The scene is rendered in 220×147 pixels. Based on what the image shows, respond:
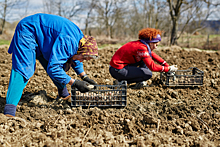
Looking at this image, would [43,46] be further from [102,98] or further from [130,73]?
[130,73]

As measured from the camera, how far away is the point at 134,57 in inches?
134

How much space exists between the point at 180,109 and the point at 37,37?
220 centimetres

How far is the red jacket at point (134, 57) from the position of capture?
323cm

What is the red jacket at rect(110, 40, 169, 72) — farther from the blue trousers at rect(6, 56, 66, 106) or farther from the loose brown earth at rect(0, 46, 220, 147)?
the blue trousers at rect(6, 56, 66, 106)

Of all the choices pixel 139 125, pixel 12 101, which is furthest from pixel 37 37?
pixel 139 125

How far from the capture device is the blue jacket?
2148mm

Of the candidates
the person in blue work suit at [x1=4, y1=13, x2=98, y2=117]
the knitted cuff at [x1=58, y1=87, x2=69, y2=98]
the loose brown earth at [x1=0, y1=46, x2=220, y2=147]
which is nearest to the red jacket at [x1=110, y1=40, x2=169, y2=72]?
the loose brown earth at [x1=0, y1=46, x2=220, y2=147]

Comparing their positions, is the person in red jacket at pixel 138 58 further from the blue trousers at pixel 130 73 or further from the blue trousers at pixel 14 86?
the blue trousers at pixel 14 86

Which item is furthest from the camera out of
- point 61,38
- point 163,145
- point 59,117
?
point 59,117

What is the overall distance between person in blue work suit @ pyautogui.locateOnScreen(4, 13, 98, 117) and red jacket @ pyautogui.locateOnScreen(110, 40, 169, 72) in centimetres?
115

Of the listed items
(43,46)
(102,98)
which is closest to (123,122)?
(102,98)

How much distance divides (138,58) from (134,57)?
84 millimetres

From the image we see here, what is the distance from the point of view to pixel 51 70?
2.16m

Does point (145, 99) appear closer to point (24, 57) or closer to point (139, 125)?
point (139, 125)
